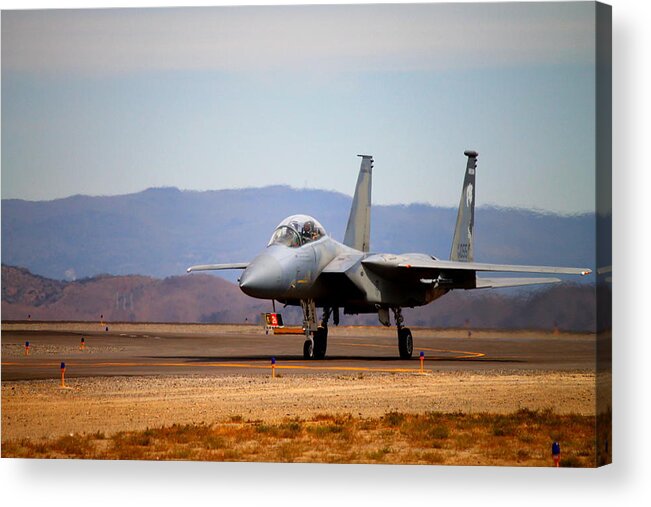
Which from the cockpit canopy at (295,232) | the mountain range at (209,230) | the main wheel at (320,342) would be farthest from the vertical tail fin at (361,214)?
the main wheel at (320,342)

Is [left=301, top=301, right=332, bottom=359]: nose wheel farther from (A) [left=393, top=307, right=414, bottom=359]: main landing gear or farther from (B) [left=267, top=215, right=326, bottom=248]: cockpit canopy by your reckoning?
(A) [left=393, top=307, right=414, bottom=359]: main landing gear

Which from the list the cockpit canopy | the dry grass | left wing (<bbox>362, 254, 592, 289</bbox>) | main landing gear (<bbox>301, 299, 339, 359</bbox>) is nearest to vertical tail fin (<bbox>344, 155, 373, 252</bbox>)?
left wing (<bbox>362, 254, 592, 289</bbox>)

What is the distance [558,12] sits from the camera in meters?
20.2

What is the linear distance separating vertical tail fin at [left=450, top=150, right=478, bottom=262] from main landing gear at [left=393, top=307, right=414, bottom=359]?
103 inches

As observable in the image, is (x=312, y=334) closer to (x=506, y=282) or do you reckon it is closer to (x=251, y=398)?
(x=506, y=282)

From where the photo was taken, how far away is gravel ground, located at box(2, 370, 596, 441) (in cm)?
2170

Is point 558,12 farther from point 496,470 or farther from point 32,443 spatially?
point 32,443

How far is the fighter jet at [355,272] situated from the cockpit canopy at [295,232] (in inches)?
0.9

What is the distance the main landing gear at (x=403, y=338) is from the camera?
3434 centimetres

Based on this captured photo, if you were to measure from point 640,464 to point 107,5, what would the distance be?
11.3 metres

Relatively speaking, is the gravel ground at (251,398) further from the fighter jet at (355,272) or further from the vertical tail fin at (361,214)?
the vertical tail fin at (361,214)

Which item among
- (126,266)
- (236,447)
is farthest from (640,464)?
(126,266)

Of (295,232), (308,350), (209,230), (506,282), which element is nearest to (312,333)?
(308,350)

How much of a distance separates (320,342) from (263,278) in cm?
343
